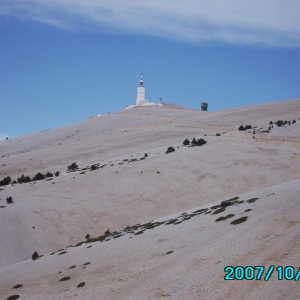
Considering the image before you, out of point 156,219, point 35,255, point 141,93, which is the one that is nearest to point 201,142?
point 156,219

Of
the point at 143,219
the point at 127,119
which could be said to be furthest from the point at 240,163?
the point at 127,119

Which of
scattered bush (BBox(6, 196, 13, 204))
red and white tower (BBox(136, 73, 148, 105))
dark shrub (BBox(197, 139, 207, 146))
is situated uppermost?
red and white tower (BBox(136, 73, 148, 105))

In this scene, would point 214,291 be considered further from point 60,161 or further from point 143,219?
point 60,161

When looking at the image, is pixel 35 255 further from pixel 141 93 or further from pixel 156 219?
pixel 141 93

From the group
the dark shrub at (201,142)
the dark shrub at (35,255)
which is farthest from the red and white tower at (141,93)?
the dark shrub at (35,255)

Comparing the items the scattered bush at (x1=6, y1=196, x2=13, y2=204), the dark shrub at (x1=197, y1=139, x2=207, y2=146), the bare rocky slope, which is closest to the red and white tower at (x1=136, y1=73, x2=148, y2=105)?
the bare rocky slope

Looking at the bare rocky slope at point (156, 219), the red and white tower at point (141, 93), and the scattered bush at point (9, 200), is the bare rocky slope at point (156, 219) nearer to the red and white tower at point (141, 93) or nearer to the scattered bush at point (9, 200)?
the scattered bush at point (9, 200)

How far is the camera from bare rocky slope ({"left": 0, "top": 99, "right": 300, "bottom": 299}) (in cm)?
1591

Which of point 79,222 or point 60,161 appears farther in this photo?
point 60,161

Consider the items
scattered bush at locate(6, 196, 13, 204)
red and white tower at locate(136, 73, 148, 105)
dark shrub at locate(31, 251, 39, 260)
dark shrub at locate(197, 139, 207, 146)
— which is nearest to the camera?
dark shrub at locate(31, 251, 39, 260)

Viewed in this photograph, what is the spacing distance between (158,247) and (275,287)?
8123mm

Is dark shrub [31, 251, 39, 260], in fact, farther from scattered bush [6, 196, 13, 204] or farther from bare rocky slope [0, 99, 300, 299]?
scattered bush [6, 196, 13, 204]

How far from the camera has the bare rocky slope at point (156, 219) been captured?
52.2 ft

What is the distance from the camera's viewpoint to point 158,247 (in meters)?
20.4
